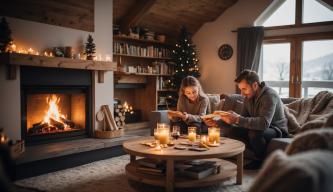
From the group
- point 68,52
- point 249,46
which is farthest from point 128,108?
point 249,46

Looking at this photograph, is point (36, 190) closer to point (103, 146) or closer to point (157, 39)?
point (103, 146)

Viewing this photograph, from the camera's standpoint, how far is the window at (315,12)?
235 inches

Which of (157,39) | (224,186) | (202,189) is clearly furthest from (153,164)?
(157,39)

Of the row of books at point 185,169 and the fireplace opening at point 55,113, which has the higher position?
the fireplace opening at point 55,113

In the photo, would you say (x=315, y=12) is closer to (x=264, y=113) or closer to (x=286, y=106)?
(x=286, y=106)

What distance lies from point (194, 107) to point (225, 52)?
3.43 m

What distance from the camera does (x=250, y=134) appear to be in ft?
11.5

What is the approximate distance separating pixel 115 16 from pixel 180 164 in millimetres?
3786

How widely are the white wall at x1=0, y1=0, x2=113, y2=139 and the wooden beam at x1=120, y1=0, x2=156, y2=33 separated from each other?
119cm

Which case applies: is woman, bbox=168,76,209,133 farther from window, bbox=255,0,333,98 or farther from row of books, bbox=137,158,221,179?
window, bbox=255,0,333,98

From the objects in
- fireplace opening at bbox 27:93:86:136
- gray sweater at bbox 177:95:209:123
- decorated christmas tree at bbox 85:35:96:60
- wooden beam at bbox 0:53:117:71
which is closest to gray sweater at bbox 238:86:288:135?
gray sweater at bbox 177:95:209:123

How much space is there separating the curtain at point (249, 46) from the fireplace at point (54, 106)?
3489 mm

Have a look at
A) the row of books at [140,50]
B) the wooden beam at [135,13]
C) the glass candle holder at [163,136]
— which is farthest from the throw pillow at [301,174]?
the row of books at [140,50]

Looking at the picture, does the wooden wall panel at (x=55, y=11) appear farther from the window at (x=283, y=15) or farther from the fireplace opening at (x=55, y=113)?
the window at (x=283, y=15)
